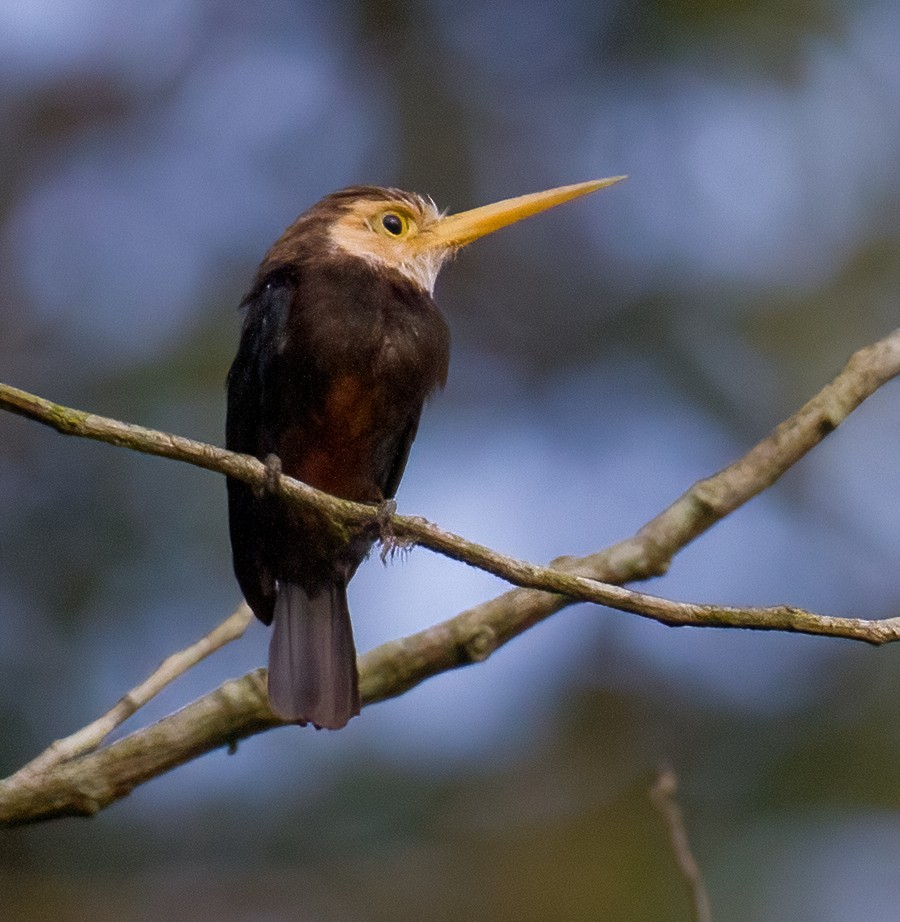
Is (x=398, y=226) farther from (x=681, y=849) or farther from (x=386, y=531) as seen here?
(x=681, y=849)

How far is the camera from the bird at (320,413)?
3369 millimetres

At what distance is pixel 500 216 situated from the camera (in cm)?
406

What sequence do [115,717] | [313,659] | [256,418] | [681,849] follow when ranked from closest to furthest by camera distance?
[681,849]
[115,717]
[313,659]
[256,418]

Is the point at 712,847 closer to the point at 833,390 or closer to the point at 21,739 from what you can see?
the point at 833,390

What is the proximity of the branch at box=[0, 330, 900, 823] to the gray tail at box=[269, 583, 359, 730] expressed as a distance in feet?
0.26

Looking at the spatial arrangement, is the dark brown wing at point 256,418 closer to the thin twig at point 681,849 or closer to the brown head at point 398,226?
the brown head at point 398,226

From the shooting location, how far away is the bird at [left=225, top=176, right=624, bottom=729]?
11.1ft

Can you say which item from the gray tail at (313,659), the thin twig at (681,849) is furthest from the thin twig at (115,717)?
the thin twig at (681,849)

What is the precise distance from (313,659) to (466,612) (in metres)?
0.51

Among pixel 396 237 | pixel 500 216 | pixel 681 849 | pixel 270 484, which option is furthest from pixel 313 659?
pixel 500 216

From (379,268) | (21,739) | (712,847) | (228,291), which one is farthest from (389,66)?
(712,847)

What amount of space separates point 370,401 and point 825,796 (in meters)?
2.00

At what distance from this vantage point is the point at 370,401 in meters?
3.43

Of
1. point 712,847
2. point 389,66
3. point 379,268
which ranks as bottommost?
point 712,847
